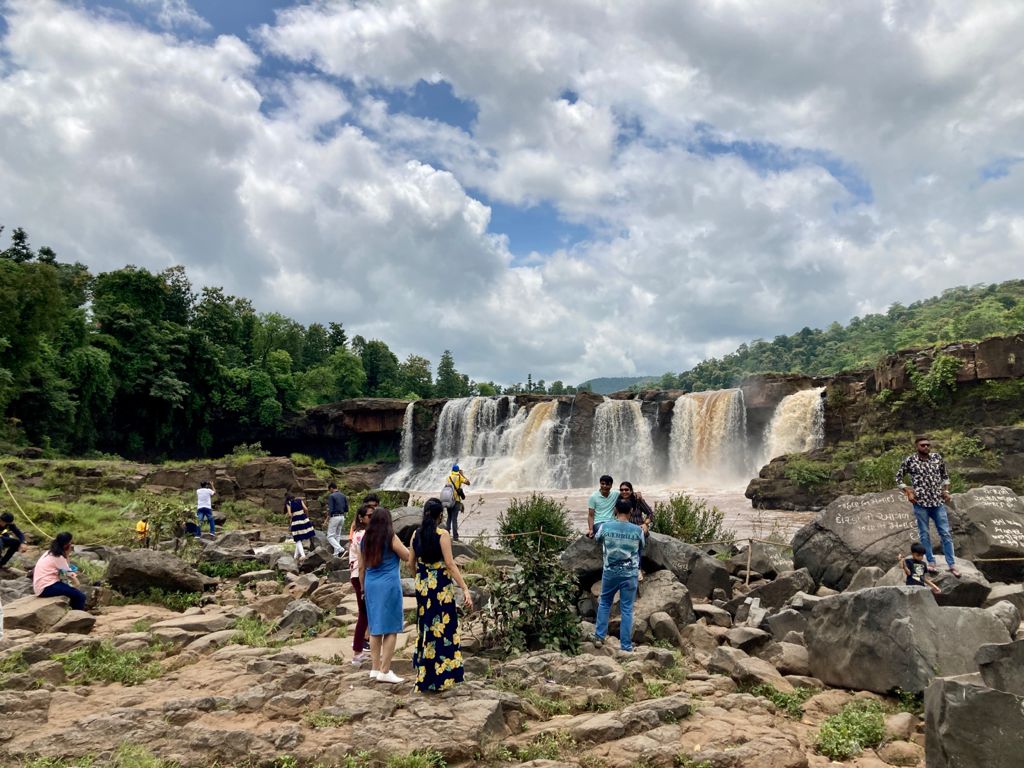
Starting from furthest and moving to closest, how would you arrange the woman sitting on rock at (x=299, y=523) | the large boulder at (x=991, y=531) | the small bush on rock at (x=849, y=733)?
1. the woman sitting on rock at (x=299, y=523)
2. the large boulder at (x=991, y=531)
3. the small bush on rock at (x=849, y=733)

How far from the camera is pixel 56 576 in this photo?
8.02 m

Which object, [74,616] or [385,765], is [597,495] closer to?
[385,765]

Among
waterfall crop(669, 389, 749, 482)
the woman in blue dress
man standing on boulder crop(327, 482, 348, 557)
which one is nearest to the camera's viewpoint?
the woman in blue dress

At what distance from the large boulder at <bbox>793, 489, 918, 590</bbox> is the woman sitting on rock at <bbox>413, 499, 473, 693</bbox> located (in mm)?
6212

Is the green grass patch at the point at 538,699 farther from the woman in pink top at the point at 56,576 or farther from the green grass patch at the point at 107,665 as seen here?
the woman in pink top at the point at 56,576

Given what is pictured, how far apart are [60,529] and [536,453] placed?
1003 inches

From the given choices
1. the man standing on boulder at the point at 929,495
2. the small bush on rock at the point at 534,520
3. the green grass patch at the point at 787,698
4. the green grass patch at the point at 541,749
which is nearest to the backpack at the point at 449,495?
the small bush on rock at the point at 534,520

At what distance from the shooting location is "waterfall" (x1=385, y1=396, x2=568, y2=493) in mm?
37312

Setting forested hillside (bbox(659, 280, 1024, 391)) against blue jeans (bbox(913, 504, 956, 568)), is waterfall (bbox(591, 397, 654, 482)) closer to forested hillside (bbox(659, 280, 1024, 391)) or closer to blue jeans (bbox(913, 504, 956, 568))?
blue jeans (bbox(913, 504, 956, 568))

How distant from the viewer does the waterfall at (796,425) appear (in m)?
31.6

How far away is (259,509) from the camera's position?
2362cm

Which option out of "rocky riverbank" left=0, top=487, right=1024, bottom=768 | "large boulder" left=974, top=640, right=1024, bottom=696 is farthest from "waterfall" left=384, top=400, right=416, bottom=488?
"large boulder" left=974, top=640, right=1024, bottom=696

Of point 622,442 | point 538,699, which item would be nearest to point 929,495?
point 538,699

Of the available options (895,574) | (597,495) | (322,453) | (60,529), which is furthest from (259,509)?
(322,453)
